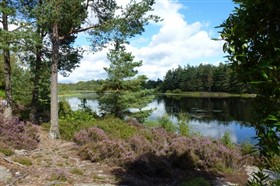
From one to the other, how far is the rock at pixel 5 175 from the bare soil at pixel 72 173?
0.09 metres

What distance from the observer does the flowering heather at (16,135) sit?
11.1 meters

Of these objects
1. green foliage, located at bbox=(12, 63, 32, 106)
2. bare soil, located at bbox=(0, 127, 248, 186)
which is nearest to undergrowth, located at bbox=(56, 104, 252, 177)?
bare soil, located at bbox=(0, 127, 248, 186)

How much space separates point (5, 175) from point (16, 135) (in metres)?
3.94

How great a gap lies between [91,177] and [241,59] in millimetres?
6504

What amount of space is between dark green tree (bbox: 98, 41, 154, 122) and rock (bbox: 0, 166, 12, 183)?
14265 millimetres

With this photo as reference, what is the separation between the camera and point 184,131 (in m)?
16.4

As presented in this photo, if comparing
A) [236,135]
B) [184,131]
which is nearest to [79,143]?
[184,131]

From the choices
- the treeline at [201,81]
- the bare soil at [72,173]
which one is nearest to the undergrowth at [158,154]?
the bare soil at [72,173]

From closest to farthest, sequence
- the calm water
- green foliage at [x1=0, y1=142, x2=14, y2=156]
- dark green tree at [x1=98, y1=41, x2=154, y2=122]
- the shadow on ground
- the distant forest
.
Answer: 1. the shadow on ground
2. green foliage at [x1=0, y1=142, x2=14, y2=156]
3. dark green tree at [x1=98, y1=41, x2=154, y2=122]
4. the calm water
5. the distant forest

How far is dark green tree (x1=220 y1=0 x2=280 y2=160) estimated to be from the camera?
8.04 feet

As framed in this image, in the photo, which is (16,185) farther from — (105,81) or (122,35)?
(105,81)

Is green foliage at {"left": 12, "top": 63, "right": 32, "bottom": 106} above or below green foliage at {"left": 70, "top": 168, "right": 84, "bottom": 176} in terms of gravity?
above

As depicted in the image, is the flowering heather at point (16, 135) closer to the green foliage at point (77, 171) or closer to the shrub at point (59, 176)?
the green foliage at point (77, 171)

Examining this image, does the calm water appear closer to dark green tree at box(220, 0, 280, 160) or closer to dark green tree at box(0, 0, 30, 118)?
dark green tree at box(220, 0, 280, 160)
